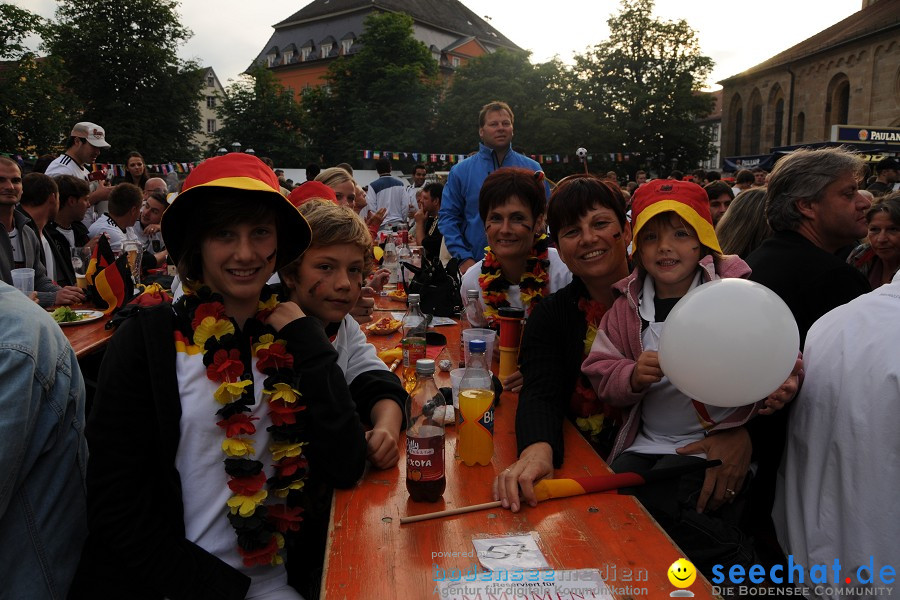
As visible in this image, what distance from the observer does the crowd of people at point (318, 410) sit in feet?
5.48

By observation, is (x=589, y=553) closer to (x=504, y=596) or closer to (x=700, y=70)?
(x=504, y=596)

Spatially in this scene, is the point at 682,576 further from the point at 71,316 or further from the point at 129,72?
the point at 129,72

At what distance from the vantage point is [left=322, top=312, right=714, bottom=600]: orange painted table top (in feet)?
4.46

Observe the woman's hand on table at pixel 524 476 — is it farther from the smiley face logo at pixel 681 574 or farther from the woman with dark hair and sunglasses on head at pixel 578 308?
the smiley face logo at pixel 681 574

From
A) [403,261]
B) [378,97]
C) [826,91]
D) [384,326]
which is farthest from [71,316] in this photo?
[826,91]

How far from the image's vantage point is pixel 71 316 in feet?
13.7

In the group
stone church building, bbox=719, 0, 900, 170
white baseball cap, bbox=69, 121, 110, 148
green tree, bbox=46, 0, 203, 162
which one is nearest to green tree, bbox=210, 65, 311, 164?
green tree, bbox=46, 0, 203, 162

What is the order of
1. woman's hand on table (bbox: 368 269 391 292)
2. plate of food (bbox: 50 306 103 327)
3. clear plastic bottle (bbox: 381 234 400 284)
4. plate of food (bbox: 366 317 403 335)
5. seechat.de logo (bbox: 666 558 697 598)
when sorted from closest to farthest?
seechat.de logo (bbox: 666 558 697 598) < plate of food (bbox: 366 317 403 335) < plate of food (bbox: 50 306 103 327) < woman's hand on table (bbox: 368 269 391 292) < clear plastic bottle (bbox: 381 234 400 284)

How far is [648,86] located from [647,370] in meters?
42.4

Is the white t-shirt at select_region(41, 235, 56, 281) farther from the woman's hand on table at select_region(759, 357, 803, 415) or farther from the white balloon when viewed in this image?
the woman's hand on table at select_region(759, 357, 803, 415)

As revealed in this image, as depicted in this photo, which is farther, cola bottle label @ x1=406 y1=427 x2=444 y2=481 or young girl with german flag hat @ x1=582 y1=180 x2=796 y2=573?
young girl with german flag hat @ x1=582 y1=180 x2=796 y2=573

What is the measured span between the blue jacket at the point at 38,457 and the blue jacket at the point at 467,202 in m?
4.03

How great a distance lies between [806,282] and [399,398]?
204 centimetres

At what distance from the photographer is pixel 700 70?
40.2 metres
